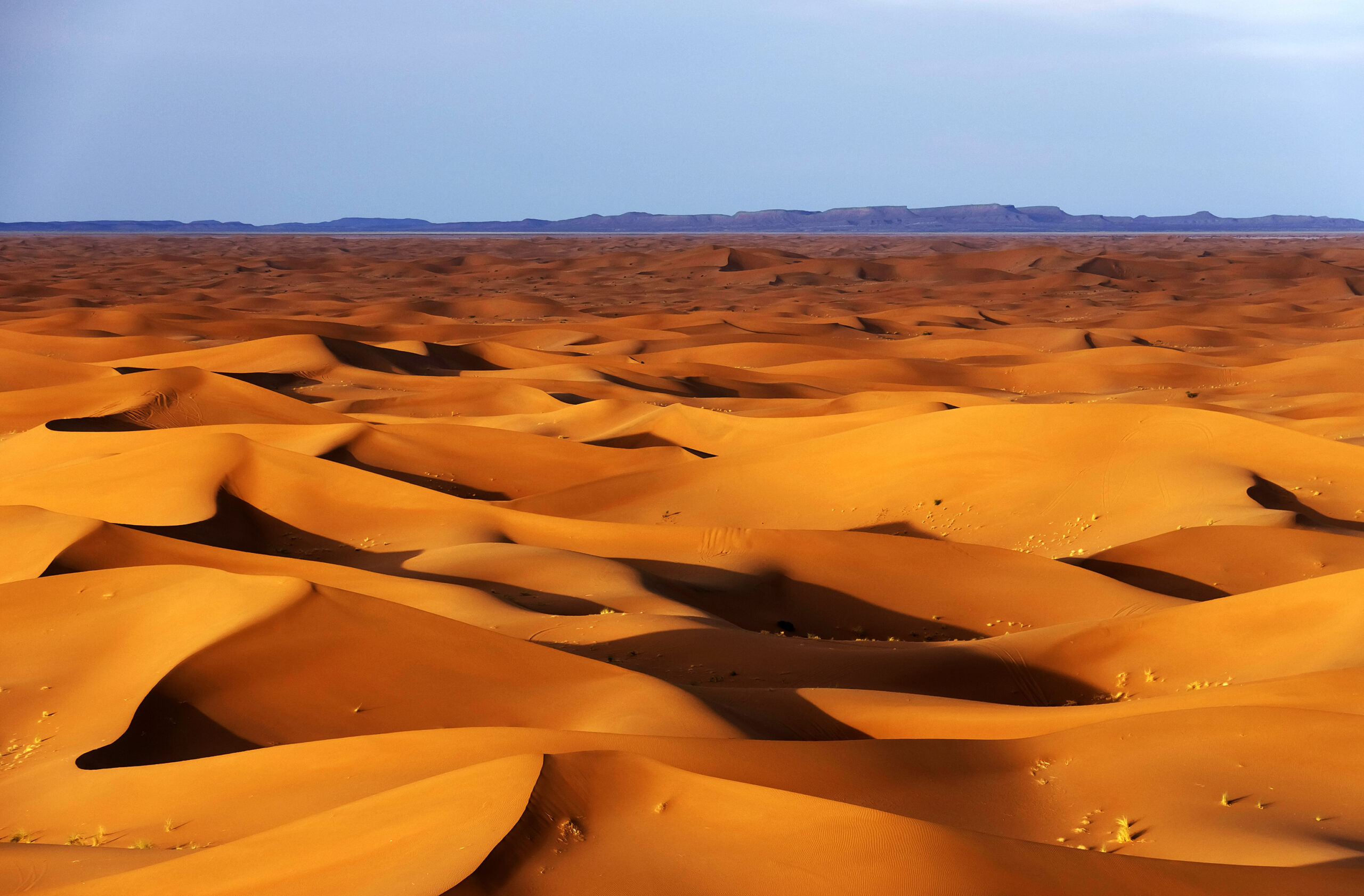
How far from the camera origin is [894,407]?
Answer: 742 inches

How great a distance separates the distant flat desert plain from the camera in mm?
4637

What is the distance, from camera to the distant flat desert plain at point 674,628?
183 inches

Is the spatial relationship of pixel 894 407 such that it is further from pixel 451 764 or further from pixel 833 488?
pixel 451 764

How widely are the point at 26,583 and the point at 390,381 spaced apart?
53.2 ft

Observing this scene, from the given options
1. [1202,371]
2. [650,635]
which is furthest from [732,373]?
[650,635]

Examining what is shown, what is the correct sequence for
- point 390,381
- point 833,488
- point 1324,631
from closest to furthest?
point 1324,631 → point 833,488 → point 390,381

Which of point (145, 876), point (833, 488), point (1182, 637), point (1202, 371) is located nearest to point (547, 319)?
point (1202, 371)

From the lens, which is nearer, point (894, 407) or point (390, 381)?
point (894, 407)

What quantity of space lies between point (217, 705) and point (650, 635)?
294cm

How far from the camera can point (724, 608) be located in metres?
11.5

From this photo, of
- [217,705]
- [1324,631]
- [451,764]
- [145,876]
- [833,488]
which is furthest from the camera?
[833,488]

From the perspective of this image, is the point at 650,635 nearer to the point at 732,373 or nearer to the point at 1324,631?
the point at 1324,631

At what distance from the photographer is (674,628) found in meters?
9.52

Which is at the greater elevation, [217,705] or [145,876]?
[145,876]
